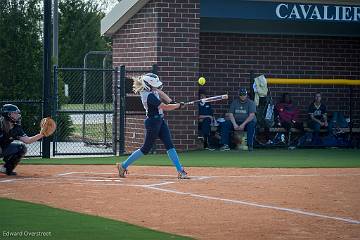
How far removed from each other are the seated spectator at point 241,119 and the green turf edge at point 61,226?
11.2 meters

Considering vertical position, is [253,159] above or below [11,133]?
below

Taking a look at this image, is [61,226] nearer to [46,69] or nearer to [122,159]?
[122,159]

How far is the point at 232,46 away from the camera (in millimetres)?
25766

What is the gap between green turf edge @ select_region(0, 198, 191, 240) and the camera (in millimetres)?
10547

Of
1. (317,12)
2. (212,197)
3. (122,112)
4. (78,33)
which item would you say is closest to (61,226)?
(212,197)

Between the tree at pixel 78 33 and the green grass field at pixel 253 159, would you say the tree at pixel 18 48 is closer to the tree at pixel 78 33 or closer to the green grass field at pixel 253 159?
the green grass field at pixel 253 159

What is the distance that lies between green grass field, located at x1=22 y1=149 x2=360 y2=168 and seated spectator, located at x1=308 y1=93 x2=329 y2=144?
1021mm

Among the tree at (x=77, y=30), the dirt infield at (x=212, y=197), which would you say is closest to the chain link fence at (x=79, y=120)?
the dirt infield at (x=212, y=197)

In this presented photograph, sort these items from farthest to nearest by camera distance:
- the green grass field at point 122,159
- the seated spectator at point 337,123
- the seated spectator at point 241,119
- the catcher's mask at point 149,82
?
1. the seated spectator at point 337,123
2. the seated spectator at point 241,119
3. the catcher's mask at point 149,82
4. the green grass field at point 122,159

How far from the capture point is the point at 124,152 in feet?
75.2

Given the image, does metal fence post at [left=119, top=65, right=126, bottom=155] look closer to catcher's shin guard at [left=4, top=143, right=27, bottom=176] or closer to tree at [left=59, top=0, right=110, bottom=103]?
catcher's shin guard at [left=4, top=143, right=27, bottom=176]

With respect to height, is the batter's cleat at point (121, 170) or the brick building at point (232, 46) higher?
the brick building at point (232, 46)

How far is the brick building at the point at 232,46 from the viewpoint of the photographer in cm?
2323

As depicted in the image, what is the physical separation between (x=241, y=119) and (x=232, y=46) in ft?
9.07
